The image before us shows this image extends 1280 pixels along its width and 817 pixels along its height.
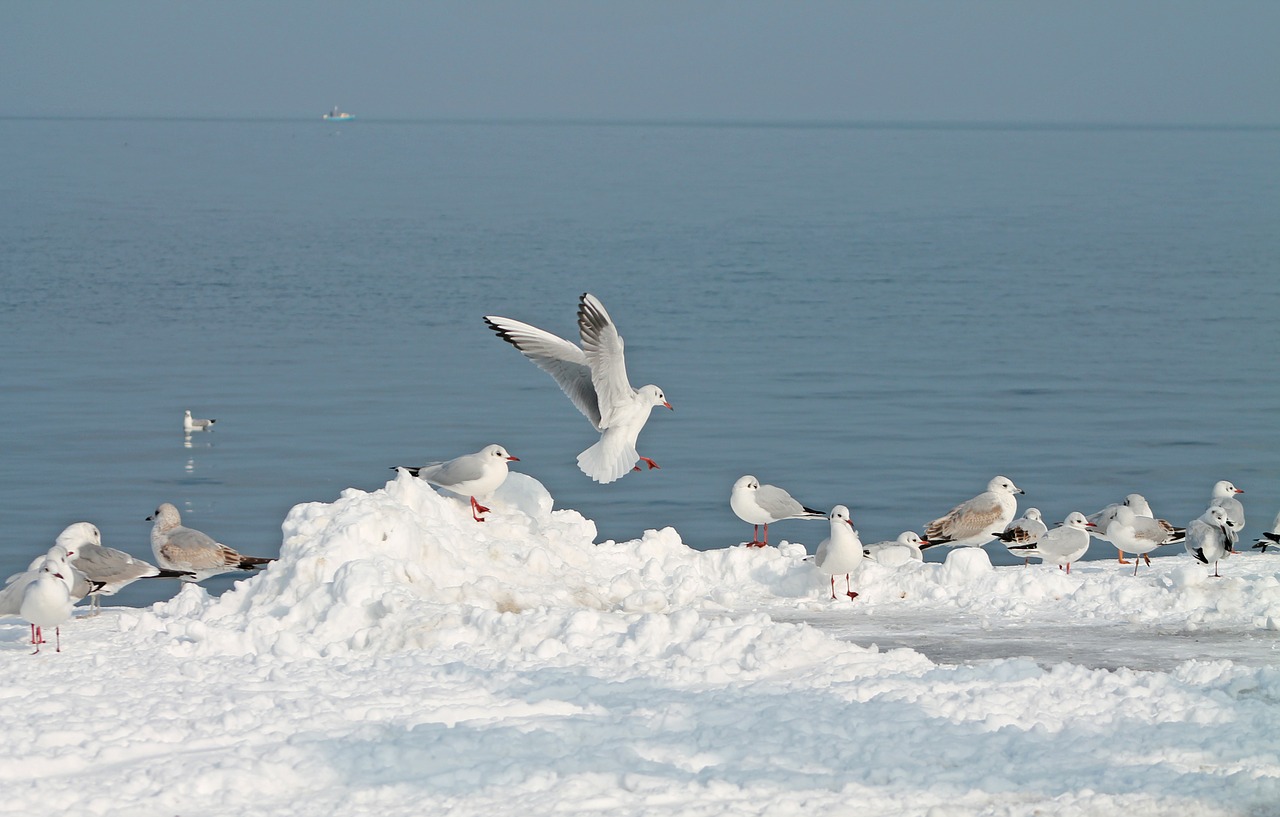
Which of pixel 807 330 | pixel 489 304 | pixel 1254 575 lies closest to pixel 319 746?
pixel 1254 575

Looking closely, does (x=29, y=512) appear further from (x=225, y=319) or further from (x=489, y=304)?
(x=489, y=304)

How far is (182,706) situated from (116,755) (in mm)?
759

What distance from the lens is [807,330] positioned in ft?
122

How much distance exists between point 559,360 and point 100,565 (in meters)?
5.39

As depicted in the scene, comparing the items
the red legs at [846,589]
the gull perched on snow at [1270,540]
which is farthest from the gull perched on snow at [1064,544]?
the red legs at [846,589]

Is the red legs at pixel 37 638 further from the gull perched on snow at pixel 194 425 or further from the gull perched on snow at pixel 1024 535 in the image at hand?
the gull perched on snow at pixel 194 425

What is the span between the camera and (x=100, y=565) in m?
12.0

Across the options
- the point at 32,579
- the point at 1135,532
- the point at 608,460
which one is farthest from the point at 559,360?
the point at 32,579

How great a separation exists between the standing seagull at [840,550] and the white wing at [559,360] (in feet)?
13.1

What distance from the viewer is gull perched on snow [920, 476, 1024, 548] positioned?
590 inches

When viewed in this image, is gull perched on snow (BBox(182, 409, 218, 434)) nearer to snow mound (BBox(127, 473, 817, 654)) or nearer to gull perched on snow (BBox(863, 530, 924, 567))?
snow mound (BBox(127, 473, 817, 654))

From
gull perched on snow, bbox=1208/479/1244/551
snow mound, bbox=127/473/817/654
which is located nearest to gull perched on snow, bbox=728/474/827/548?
snow mound, bbox=127/473/817/654

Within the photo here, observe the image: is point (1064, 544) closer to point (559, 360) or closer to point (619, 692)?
point (559, 360)

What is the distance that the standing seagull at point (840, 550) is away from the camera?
484 inches
